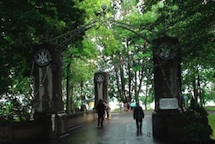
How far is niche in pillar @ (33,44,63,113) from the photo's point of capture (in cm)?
1594

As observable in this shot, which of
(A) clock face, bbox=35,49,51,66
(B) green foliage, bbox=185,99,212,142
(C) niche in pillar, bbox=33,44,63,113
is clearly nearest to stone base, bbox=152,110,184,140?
(B) green foliage, bbox=185,99,212,142

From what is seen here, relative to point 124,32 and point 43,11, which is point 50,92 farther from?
point 124,32

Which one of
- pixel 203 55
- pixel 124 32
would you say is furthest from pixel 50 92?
pixel 124 32

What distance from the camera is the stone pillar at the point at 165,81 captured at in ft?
48.5

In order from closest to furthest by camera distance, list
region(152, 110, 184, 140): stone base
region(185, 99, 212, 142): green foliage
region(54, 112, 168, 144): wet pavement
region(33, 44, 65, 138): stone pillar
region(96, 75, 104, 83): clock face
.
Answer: region(185, 99, 212, 142): green foliage
region(54, 112, 168, 144): wet pavement
region(152, 110, 184, 140): stone base
region(33, 44, 65, 138): stone pillar
region(96, 75, 104, 83): clock face

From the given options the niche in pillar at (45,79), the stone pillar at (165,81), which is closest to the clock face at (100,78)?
the niche in pillar at (45,79)

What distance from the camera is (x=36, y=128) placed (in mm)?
14594

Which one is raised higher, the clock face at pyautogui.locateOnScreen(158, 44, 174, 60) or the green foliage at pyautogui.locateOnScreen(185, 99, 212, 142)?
the clock face at pyautogui.locateOnScreen(158, 44, 174, 60)

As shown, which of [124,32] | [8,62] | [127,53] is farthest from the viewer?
[127,53]

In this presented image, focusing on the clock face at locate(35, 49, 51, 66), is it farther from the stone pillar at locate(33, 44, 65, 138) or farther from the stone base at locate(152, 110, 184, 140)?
the stone base at locate(152, 110, 184, 140)

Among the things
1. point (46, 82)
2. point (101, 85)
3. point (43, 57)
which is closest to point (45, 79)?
point (46, 82)

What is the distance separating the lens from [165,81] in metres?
15.2

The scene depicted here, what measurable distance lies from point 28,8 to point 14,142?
519 centimetres

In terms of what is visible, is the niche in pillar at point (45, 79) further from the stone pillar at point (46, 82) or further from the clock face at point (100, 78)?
the clock face at point (100, 78)
